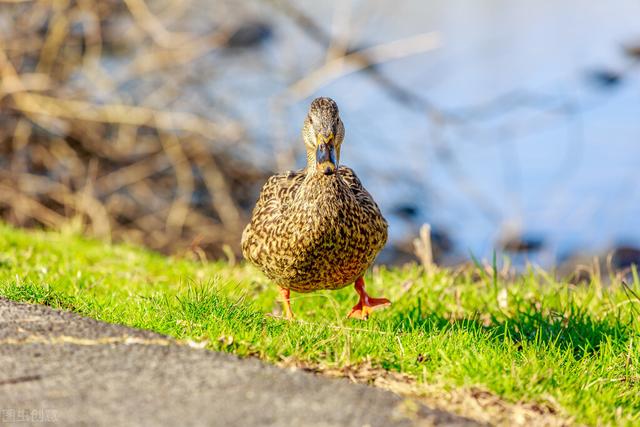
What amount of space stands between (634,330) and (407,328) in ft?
4.75

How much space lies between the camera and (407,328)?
4703mm

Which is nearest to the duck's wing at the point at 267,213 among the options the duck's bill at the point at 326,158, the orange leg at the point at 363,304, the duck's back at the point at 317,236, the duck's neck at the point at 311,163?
the duck's back at the point at 317,236

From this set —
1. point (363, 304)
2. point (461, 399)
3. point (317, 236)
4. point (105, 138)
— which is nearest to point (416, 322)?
point (363, 304)

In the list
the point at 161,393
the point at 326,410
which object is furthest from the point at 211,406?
the point at 326,410

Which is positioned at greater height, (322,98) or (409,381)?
(322,98)

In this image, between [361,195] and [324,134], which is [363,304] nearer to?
[361,195]

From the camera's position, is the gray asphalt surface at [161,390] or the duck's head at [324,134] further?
the duck's head at [324,134]

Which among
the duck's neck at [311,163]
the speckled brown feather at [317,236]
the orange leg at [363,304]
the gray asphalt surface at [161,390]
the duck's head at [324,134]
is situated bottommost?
the orange leg at [363,304]

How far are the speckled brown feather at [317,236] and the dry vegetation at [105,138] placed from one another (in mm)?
5863

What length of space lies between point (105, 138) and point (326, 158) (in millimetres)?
8293

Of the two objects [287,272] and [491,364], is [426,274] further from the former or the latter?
[491,364]

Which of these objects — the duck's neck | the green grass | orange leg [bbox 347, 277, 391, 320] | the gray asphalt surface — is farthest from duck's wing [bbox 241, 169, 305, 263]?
the gray asphalt surface

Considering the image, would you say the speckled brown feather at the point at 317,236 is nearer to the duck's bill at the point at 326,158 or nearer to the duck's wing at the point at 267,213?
the duck's wing at the point at 267,213

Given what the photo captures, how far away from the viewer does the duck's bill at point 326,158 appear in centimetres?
450
